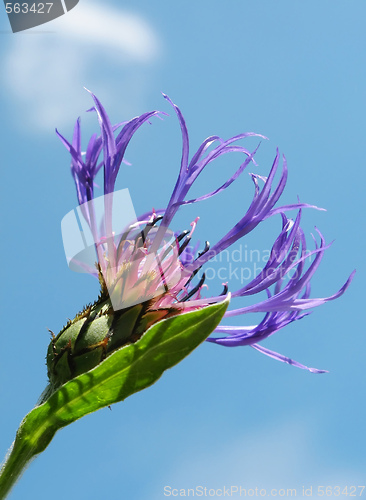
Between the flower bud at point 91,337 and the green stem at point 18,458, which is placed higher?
the flower bud at point 91,337

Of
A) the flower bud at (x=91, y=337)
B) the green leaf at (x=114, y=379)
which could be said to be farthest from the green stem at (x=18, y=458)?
the flower bud at (x=91, y=337)

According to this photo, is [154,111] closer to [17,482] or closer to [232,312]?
[232,312]

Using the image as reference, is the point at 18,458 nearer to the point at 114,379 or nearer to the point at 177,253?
the point at 114,379

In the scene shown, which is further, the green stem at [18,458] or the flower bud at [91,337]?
the flower bud at [91,337]

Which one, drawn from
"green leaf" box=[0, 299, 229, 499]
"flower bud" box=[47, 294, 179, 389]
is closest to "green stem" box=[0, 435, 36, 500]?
"green leaf" box=[0, 299, 229, 499]

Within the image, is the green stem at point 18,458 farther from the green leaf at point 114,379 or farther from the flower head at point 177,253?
the flower head at point 177,253

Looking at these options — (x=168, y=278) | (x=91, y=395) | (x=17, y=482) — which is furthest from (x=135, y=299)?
(x=17, y=482)

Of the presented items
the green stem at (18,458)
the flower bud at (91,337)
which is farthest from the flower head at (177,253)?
the green stem at (18,458)
